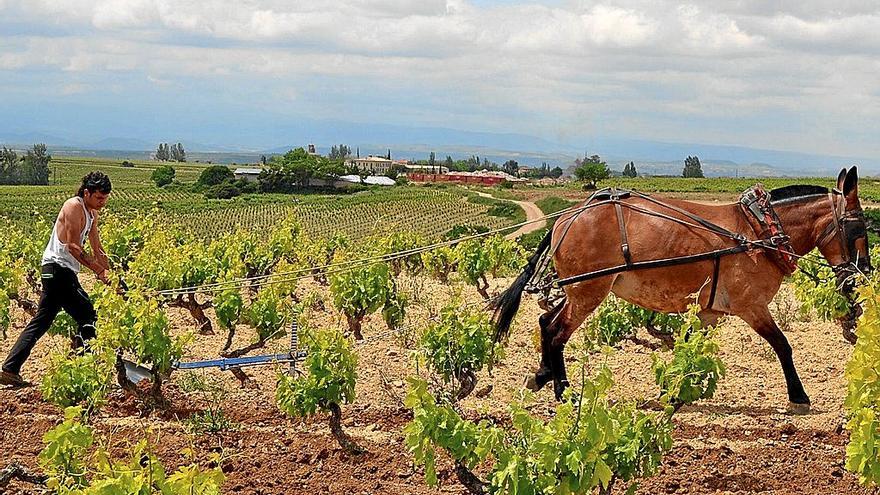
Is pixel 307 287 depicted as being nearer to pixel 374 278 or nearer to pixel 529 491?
pixel 374 278

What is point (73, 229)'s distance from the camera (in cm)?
747

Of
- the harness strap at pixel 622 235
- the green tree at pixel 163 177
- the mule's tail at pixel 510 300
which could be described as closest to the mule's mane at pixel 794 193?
the harness strap at pixel 622 235

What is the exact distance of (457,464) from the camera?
5.02m

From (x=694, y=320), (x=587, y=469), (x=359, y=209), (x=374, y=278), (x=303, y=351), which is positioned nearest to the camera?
(x=587, y=469)

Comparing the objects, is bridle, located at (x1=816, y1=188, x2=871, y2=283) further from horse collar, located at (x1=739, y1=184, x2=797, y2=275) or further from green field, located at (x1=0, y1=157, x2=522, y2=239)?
green field, located at (x1=0, y1=157, x2=522, y2=239)

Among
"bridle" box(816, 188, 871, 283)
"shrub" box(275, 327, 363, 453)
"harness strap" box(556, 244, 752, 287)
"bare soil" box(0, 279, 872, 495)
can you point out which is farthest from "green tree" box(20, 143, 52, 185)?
"bridle" box(816, 188, 871, 283)

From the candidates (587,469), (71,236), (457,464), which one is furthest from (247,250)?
(587,469)

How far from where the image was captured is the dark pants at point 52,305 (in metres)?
7.58

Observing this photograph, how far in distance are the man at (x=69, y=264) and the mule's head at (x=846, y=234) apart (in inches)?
240

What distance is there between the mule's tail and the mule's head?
239cm

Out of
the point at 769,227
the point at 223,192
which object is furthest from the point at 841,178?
the point at 223,192

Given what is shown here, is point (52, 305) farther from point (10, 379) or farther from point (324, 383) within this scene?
point (324, 383)

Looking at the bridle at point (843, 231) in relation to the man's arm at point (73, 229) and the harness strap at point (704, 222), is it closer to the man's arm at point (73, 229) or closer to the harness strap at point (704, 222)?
the harness strap at point (704, 222)

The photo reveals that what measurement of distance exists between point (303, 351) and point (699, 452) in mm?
3232
